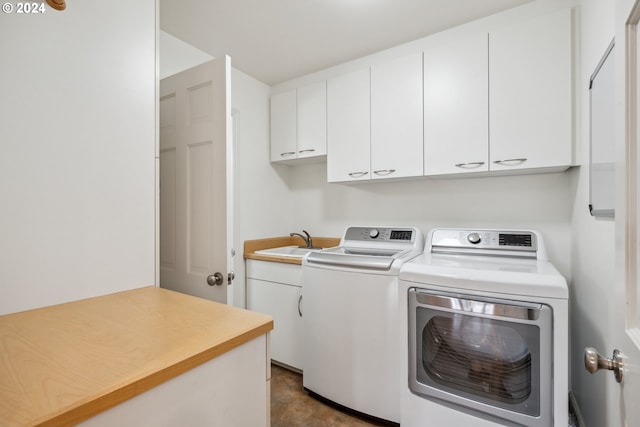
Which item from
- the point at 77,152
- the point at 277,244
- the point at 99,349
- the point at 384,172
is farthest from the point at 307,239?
the point at 99,349

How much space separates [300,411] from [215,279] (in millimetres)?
1017

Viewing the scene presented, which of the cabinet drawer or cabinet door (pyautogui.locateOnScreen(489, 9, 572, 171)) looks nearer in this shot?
cabinet door (pyautogui.locateOnScreen(489, 9, 572, 171))

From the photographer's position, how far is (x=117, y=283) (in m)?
1.15

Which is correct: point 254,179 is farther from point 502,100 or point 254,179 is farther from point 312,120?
point 502,100

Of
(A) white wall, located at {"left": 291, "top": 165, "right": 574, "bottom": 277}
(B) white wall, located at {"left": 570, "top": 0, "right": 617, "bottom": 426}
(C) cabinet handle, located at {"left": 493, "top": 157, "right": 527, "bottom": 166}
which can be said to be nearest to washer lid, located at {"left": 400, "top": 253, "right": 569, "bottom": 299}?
(B) white wall, located at {"left": 570, "top": 0, "right": 617, "bottom": 426}

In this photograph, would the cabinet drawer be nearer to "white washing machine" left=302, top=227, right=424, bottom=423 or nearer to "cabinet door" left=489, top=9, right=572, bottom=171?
"white washing machine" left=302, top=227, right=424, bottom=423

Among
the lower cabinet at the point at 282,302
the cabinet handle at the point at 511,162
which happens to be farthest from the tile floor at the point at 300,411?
the cabinet handle at the point at 511,162

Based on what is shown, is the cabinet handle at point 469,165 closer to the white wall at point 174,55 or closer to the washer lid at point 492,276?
the washer lid at point 492,276

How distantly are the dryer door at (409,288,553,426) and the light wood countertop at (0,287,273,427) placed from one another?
0.96 m

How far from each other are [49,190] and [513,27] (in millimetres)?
2340

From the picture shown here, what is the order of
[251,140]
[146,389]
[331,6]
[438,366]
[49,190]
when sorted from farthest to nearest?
[251,140] → [331,6] → [438,366] → [49,190] → [146,389]

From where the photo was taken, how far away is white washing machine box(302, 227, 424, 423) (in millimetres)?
1608

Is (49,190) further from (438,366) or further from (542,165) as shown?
(542,165)

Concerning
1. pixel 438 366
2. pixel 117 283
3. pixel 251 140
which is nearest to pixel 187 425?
pixel 117 283
